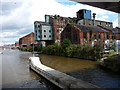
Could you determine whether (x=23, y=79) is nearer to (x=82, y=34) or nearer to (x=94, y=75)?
(x=94, y=75)

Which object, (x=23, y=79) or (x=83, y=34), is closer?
(x=23, y=79)

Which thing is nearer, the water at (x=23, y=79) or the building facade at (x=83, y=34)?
the water at (x=23, y=79)

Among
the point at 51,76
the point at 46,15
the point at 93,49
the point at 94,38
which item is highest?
the point at 46,15

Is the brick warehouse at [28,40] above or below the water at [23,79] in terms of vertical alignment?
above

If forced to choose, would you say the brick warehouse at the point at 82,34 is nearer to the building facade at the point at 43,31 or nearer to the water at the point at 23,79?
the building facade at the point at 43,31

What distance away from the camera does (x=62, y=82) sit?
5.87m

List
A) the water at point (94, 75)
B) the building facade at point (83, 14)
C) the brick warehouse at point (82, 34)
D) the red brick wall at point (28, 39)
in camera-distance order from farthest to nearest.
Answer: the red brick wall at point (28, 39), the building facade at point (83, 14), the brick warehouse at point (82, 34), the water at point (94, 75)

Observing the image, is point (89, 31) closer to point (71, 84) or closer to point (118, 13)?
point (118, 13)

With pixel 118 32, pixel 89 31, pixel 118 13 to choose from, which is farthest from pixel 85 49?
pixel 118 32

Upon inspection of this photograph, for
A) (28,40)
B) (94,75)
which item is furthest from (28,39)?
(94,75)

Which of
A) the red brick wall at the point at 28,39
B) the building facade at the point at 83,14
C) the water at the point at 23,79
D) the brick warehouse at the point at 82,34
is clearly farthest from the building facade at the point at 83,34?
the red brick wall at the point at 28,39

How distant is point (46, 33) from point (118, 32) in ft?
80.6

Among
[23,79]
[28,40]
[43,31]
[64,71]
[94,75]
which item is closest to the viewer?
[23,79]

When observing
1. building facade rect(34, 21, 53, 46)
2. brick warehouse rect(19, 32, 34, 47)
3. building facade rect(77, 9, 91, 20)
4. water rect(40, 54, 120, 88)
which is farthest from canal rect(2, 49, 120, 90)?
brick warehouse rect(19, 32, 34, 47)
